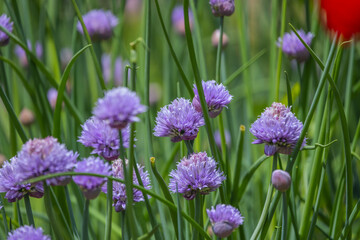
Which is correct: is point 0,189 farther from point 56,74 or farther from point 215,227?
point 56,74

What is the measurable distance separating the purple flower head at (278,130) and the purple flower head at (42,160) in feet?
0.65

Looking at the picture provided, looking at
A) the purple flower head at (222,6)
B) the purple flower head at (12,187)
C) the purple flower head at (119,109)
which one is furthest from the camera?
the purple flower head at (222,6)

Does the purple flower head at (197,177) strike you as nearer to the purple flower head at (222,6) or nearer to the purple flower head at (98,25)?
the purple flower head at (222,6)

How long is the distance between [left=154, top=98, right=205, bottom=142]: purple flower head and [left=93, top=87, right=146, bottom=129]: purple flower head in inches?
5.7

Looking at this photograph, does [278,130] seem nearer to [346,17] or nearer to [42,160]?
[346,17]

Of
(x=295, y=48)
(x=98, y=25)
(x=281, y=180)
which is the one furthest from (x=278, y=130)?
(x=98, y=25)

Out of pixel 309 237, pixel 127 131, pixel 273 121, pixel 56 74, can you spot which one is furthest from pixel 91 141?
pixel 56 74

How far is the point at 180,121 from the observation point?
1.63ft

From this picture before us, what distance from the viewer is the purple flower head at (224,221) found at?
1.43ft

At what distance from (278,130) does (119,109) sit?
19 cm

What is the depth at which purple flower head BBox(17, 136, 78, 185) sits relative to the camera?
38 centimetres

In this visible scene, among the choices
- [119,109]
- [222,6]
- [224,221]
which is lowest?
[224,221]

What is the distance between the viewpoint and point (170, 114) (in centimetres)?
50

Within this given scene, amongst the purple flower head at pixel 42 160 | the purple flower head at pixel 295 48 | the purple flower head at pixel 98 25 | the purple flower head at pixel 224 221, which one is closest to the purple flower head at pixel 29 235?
the purple flower head at pixel 42 160
